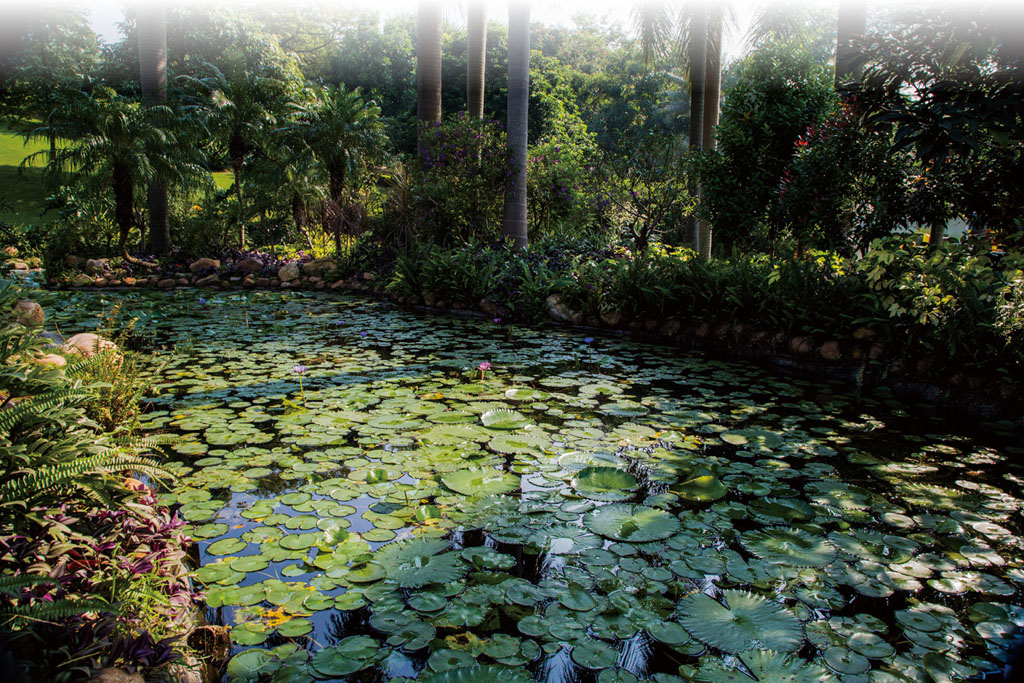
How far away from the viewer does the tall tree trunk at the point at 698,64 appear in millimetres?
9922

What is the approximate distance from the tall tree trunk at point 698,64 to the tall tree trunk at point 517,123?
2.92m

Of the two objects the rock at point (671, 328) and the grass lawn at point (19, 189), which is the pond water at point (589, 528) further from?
the grass lawn at point (19, 189)

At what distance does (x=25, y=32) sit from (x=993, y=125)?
26.1 metres

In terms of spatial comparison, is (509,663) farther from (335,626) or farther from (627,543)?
(627,543)

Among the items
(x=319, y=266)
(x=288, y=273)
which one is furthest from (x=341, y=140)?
(x=288, y=273)

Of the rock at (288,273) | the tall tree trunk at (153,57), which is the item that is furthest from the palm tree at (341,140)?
the tall tree trunk at (153,57)

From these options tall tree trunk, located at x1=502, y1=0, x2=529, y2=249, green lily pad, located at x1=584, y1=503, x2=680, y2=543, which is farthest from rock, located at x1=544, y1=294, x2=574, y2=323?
green lily pad, located at x1=584, y1=503, x2=680, y2=543

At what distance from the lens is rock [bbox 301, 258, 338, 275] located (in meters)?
11.6

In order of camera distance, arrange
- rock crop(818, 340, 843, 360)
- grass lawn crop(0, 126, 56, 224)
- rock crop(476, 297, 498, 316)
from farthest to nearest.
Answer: grass lawn crop(0, 126, 56, 224) → rock crop(476, 297, 498, 316) → rock crop(818, 340, 843, 360)

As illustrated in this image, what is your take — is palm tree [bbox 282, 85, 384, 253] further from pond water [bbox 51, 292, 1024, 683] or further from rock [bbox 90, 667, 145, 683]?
rock [bbox 90, 667, 145, 683]

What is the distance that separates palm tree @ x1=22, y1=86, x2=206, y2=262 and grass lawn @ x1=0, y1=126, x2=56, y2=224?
6069 millimetres

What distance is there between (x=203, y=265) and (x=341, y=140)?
3972 mm

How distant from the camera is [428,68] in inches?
399

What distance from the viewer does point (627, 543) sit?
2.39 m
